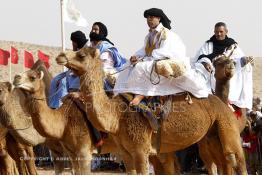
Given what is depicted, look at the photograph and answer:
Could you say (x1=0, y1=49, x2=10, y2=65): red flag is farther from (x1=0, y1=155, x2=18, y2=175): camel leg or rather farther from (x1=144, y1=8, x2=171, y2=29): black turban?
(x1=144, y1=8, x2=171, y2=29): black turban

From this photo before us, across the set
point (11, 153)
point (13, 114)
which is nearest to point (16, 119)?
point (13, 114)

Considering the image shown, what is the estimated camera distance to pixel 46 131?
36.0ft

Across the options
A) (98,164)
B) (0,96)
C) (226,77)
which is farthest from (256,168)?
(0,96)

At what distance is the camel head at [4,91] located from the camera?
1291 cm

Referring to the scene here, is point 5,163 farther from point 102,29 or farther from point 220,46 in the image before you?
point 220,46

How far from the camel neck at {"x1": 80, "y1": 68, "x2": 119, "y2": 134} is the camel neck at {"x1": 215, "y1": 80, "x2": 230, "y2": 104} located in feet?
7.66

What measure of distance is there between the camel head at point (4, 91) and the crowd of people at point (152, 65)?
0.86m

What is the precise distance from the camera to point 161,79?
10.4 metres

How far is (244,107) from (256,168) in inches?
179

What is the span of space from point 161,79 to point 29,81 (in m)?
1.91

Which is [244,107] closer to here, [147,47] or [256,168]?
[147,47]

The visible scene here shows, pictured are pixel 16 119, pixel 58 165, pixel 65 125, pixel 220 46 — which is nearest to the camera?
pixel 65 125

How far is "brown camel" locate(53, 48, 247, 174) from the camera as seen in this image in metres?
9.75

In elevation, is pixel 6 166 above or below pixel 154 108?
below
